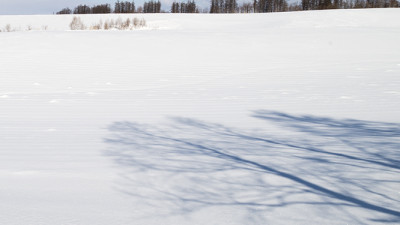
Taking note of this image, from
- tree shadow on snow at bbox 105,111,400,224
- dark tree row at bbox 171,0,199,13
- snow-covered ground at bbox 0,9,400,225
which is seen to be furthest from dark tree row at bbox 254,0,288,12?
tree shadow on snow at bbox 105,111,400,224

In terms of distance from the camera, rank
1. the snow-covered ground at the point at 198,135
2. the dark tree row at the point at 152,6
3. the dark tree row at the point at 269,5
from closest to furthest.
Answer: the snow-covered ground at the point at 198,135 < the dark tree row at the point at 269,5 < the dark tree row at the point at 152,6

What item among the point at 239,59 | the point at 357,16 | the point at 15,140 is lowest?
the point at 15,140

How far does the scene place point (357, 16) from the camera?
61.0ft

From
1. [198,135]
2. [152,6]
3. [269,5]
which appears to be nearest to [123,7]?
[152,6]

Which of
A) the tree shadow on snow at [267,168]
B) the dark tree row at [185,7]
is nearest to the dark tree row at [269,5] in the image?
the dark tree row at [185,7]

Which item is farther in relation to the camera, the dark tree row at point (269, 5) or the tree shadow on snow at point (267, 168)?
the dark tree row at point (269, 5)

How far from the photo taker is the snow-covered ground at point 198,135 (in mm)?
2264

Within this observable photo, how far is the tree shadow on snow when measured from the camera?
7.43 ft

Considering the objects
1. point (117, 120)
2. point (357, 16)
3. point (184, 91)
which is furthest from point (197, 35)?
point (357, 16)

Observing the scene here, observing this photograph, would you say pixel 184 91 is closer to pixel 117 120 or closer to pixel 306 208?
pixel 117 120

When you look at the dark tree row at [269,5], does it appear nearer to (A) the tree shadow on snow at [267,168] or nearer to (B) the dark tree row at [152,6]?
(B) the dark tree row at [152,6]

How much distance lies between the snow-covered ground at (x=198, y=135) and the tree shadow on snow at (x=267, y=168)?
0.01 metres

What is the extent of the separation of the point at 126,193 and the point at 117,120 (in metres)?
2.16

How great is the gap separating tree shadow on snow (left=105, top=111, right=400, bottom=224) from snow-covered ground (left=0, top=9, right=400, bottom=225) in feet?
0.05
